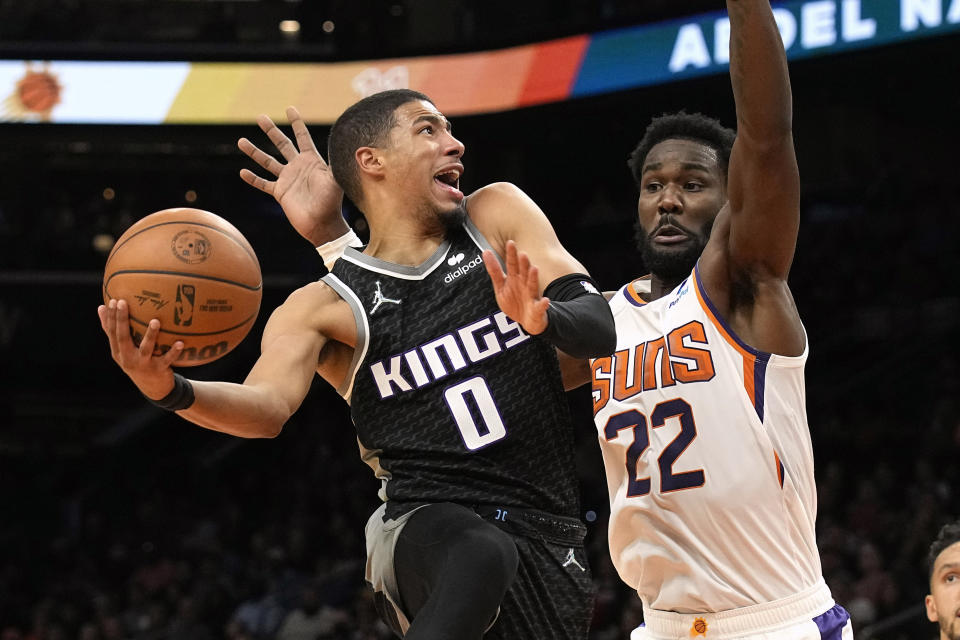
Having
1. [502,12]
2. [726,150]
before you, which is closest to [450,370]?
[726,150]

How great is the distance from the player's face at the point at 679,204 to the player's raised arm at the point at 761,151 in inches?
12.8

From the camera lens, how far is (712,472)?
355 cm

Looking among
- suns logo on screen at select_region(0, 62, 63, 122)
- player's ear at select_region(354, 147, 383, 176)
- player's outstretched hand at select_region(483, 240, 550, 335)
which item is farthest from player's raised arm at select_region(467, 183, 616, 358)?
suns logo on screen at select_region(0, 62, 63, 122)

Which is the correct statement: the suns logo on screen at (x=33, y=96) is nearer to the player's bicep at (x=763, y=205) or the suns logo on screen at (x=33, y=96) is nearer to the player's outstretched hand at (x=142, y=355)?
the player's outstretched hand at (x=142, y=355)

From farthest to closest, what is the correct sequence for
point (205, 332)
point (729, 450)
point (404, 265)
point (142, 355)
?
point (729, 450)
point (404, 265)
point (205, 332)
point (142, 355)

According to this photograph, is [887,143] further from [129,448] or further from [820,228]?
[129,448]


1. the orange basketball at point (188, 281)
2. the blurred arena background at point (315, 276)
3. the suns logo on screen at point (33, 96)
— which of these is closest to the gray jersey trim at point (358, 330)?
the orange basketball at point (188, 281)

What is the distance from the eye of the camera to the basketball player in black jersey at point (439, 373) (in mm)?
2971

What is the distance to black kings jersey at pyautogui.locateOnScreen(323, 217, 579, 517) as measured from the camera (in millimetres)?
3191

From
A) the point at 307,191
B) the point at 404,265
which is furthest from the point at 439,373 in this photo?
the point at 307,191

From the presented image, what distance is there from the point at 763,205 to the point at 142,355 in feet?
5.61

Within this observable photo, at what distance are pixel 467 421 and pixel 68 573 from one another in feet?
40.6

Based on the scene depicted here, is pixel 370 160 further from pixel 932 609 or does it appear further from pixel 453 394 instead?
pixel 932 609

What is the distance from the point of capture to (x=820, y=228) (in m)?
14.4
